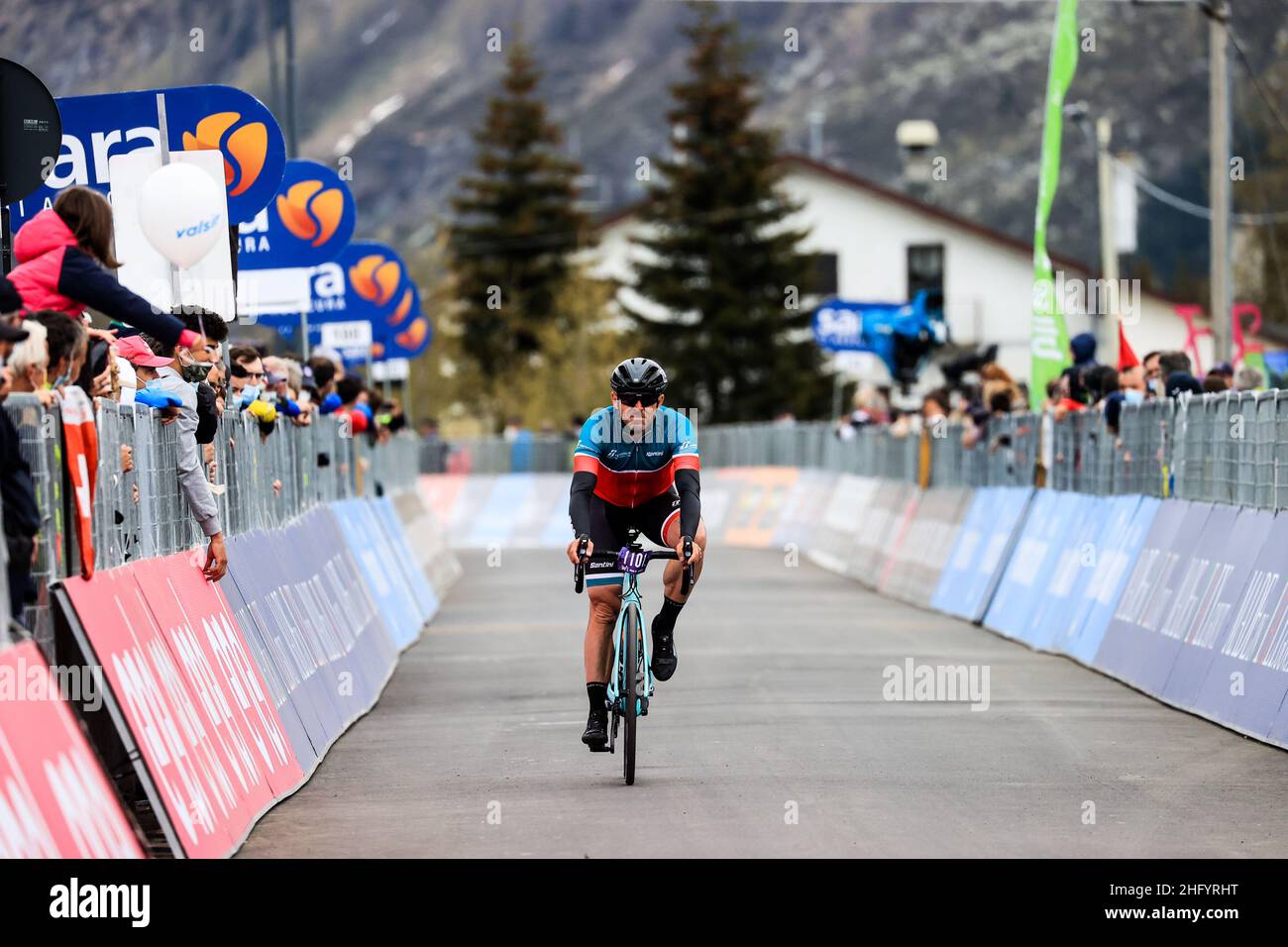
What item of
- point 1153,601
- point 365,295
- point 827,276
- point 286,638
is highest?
point 827,276

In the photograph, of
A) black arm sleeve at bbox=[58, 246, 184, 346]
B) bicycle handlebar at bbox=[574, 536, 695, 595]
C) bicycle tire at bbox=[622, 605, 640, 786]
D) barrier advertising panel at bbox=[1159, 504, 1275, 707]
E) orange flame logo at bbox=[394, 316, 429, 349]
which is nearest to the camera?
black arm sleeve at bbox=[58, 246, 184, 346]

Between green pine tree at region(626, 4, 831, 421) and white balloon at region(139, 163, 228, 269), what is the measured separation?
67921 millimetres

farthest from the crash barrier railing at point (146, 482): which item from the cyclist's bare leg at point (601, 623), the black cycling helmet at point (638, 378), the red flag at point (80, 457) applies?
the black cycling helmet at point (638, 378)

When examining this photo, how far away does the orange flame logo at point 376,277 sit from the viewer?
27656 millimetres

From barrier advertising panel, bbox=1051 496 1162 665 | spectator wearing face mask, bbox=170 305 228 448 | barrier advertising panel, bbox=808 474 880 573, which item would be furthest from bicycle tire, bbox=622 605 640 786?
barrier advertising panel, bbox=808 474 880 573

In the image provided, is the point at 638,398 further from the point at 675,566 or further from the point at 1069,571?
the point at 1069,571

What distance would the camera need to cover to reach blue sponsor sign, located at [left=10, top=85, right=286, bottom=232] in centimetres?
1356

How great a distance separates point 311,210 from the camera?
1944 cm

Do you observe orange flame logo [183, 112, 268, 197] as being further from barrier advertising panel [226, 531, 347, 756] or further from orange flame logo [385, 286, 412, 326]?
orange flame logo [385, 286, 412, 326]

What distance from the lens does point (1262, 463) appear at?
1386cm

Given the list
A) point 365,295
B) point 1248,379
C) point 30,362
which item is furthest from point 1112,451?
point 365,295

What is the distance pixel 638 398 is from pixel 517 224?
289ft
